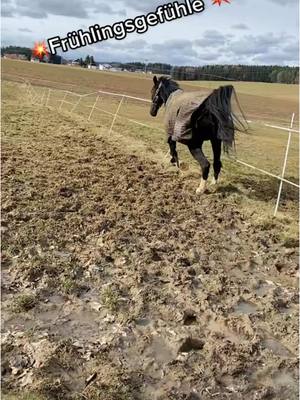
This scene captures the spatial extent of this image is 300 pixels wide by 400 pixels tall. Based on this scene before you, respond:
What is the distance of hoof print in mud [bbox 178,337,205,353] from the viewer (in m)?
3.44

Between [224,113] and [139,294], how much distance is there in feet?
13.0

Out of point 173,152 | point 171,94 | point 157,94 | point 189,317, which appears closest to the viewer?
point 189,317

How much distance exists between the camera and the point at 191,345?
3488 millimetres

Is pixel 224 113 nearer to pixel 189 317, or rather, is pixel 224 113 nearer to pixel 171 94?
pixel 171 94

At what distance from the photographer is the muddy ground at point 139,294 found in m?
3.04

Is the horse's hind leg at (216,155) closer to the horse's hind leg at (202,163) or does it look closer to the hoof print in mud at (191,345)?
the horse's hind leg at (202,163)

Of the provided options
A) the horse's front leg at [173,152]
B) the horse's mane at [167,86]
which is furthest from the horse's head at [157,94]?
the horse's front leg at [173,152]

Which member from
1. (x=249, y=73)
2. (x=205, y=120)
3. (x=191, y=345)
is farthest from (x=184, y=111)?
(x=249, y=73)

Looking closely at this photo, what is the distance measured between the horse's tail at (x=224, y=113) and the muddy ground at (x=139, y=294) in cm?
95

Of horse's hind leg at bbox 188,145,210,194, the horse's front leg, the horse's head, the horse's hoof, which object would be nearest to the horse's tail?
horse's hind leg at bbox 188,145,210,194

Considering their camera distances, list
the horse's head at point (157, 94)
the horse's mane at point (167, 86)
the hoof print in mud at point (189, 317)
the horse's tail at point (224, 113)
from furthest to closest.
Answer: the horse's head at point (157, 94) < the horse's mane at point (167, 86) < the horse's tail at point (224, 113) < the hoof print in mud at point (189, 317)

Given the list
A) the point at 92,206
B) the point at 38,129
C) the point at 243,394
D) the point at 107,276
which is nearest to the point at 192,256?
the point at 107,276

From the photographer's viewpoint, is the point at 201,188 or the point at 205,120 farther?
the point at 201,188

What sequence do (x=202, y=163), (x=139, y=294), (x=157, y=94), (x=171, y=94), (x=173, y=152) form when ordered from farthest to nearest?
(x=157, y=94) < (x=173, y=152) < (x=171, y=94) < (x=202, y=163) < (x=139, y=294)
